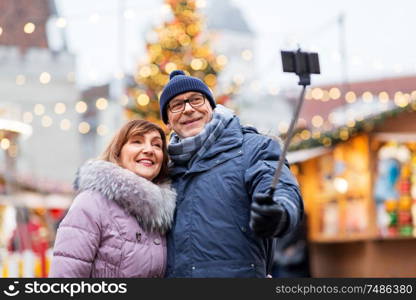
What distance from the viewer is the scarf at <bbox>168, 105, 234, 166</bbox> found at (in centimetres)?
338

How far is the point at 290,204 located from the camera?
2945 mm

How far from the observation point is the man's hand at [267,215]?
2.78 metres

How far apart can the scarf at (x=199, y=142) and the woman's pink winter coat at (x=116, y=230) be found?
0.49 ft

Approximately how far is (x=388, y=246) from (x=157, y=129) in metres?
7.32

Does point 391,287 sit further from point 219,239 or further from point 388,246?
point 388,246

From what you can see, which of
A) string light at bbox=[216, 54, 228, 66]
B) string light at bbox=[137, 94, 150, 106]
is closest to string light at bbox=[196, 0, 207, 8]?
string light at bbox=[216, 54, 228, 66]

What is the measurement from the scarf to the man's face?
0.13 ft

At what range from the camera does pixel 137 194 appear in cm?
344

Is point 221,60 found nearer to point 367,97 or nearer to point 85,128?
point 367,97

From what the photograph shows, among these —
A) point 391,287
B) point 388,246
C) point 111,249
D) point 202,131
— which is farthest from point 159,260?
point 388,246

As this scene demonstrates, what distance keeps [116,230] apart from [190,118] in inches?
21.7

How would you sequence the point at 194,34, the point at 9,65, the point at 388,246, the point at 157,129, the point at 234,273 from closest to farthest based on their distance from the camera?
the point at 234,273 < the point at 157,129 < the point at 388,246 < the point at 194,34 < the point at 9,65

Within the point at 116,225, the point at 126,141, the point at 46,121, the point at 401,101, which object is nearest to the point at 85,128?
the point at 46,121

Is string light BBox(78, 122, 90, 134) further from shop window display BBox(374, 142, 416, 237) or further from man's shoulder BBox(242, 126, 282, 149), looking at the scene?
man's shoulder BBox(242, 126, 282, 149)
